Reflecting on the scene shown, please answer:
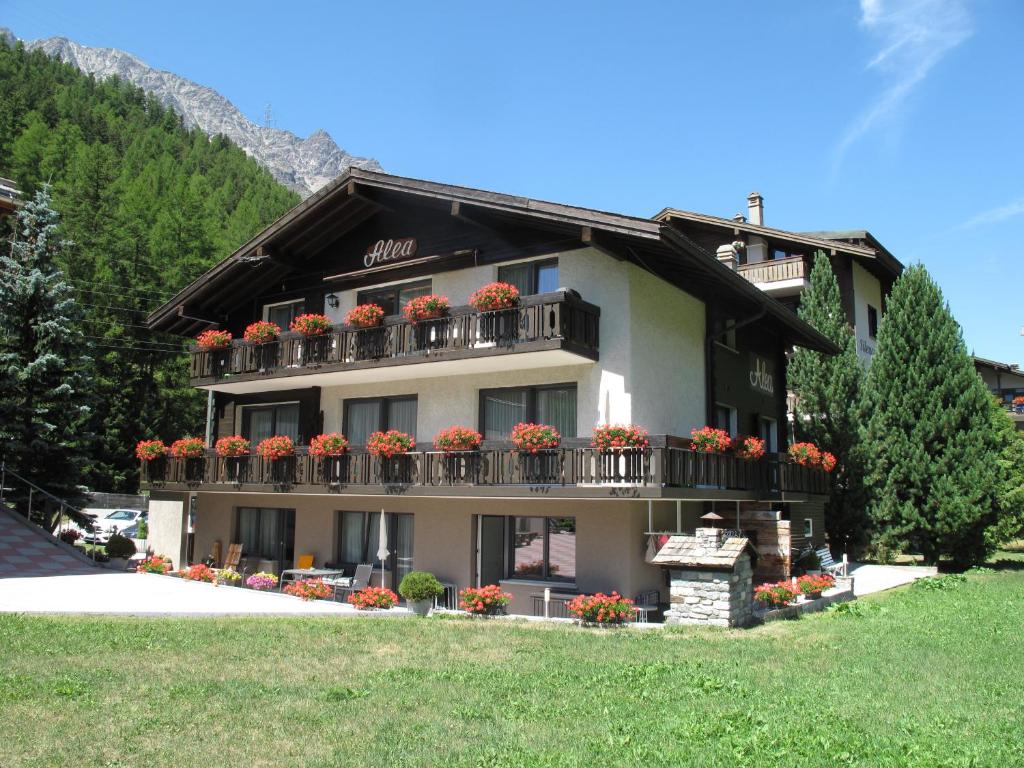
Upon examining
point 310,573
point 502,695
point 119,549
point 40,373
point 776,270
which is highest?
point 776,270

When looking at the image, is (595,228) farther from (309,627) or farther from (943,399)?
(943,399)

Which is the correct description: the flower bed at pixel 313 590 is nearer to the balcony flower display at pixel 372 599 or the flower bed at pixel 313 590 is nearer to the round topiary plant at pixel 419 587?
the balcony flower display at pixel 372 599

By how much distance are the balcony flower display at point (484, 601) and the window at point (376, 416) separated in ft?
17.3

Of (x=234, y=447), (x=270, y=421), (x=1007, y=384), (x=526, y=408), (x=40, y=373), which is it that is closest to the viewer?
(x=526, y=408)

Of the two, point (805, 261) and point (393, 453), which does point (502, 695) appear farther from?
point (805, 261)

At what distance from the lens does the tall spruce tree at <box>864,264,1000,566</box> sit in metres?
24.2

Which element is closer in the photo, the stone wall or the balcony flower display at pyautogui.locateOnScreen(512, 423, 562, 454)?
the stone wall

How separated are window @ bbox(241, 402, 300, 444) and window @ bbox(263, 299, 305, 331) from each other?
7.27 ft

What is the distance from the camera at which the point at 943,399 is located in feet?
82.4

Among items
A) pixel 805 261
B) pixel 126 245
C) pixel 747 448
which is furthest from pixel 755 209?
pixel 126 245

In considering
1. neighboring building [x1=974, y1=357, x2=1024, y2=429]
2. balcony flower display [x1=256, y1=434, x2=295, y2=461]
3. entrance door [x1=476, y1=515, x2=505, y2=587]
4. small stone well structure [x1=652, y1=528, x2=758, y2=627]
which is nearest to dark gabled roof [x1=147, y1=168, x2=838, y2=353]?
balcony flower display [x1=256, y1=434, x2=295, y2=461]

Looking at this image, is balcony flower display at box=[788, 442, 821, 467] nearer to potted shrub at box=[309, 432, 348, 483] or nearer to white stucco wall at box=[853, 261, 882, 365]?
white stucco wall at box=[853, 261, 882, 365]

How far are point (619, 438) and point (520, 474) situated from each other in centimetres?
222

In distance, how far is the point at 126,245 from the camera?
171ft
